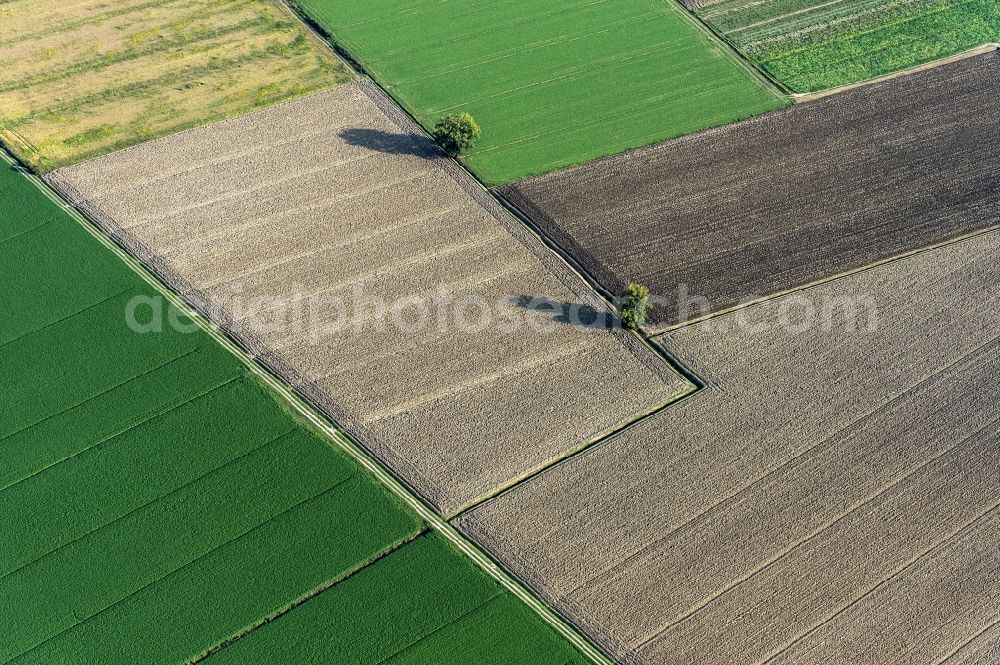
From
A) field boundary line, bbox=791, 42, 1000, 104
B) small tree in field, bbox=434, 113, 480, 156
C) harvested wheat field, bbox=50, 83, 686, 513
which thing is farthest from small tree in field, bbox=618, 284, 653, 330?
field boundary line, bbox=791, 42, 1000, 104

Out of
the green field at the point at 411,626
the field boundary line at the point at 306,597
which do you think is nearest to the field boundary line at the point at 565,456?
the field boundary line at the point at 306,597

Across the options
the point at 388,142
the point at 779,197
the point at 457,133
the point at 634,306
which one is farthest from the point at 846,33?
the point at 388,142

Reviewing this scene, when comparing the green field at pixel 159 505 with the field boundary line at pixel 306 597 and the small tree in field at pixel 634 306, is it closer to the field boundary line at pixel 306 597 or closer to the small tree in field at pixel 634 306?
the field boundary line at pixel 306 597

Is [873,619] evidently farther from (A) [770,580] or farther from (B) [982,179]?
(B) [982,179]

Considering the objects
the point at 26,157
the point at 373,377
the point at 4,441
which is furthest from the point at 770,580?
the point at 26,157

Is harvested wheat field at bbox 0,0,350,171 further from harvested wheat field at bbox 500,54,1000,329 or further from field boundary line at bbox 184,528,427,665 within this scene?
field boundary line at bbox 184,528,427,665

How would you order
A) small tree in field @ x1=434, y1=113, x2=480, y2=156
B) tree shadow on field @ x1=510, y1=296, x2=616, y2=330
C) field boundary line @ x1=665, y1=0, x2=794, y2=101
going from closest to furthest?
tree shadow on field @ x1=510, y1=296, x2=616, y2=330
small tree in field @ x1=434, y1=113, x2=480, y2=156
field boundary line @ x1=665, y1=0, x2=794, y2=101
